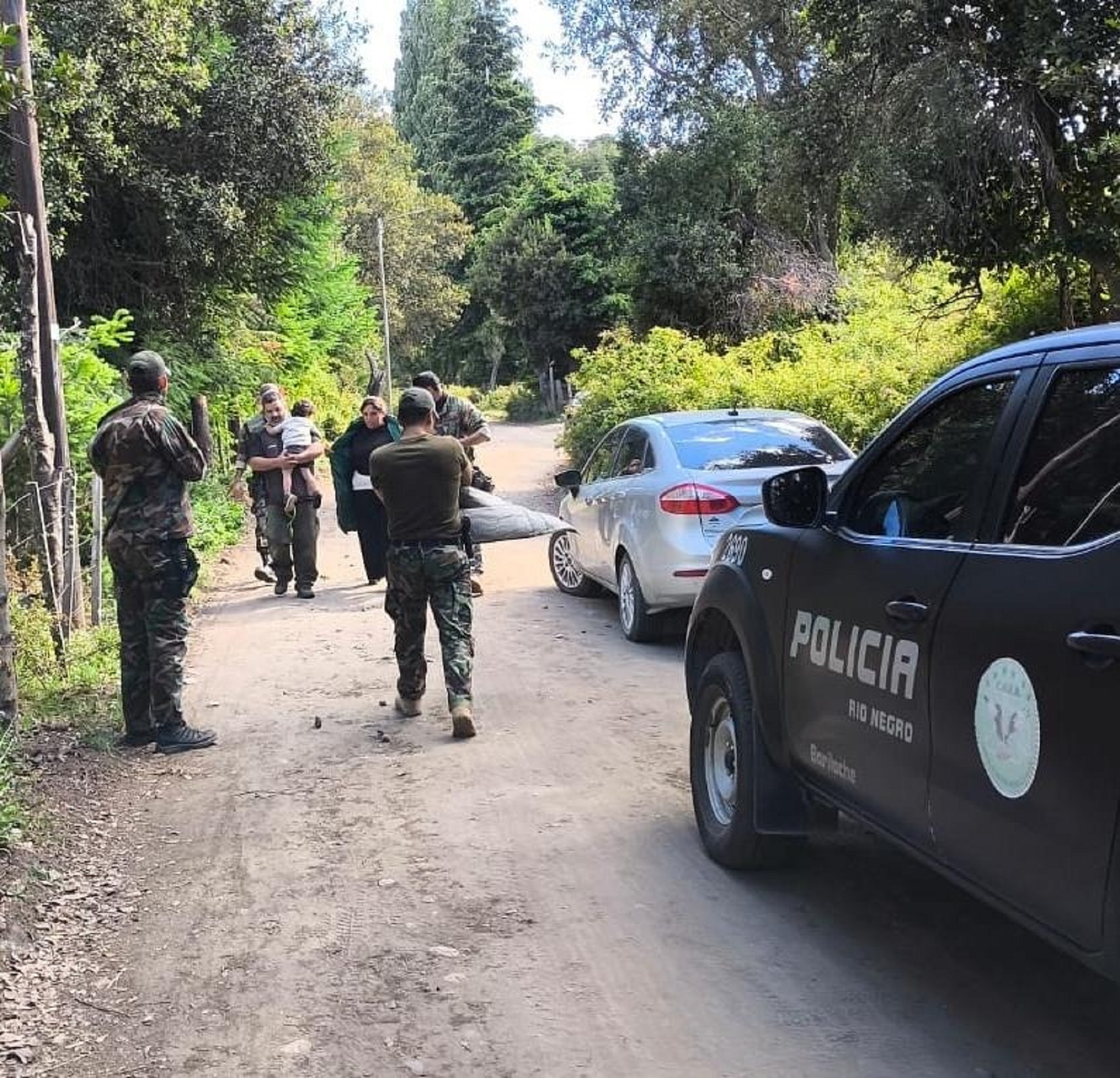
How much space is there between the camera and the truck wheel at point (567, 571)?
1112cm

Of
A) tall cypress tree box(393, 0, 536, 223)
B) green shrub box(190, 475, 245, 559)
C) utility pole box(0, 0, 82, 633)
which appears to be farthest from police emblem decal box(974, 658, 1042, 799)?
tall cypress tree box(393, 0, 536, 223)

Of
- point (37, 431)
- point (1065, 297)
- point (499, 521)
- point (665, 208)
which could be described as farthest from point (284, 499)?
point (665, 208)

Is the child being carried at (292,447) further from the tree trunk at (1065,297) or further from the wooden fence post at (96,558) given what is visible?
the tree trunk at (1065,297)

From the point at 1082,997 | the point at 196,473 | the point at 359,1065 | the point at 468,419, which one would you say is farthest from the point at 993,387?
the point at 468,419

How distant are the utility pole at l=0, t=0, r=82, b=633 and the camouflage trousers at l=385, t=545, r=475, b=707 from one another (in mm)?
3219

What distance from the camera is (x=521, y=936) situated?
423 cm

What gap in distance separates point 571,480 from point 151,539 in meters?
4.51

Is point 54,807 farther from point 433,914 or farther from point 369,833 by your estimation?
point 433,914

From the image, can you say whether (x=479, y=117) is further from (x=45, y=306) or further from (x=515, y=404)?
(x=45, y=306)

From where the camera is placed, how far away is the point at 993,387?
3.36 meters

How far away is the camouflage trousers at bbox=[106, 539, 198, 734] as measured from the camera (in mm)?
6547

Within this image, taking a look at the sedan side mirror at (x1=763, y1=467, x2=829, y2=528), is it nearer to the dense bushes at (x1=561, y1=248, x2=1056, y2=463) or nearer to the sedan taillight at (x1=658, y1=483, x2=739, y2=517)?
the sedan taillight at (x1=658, y1=483, x2=739, y2=517)

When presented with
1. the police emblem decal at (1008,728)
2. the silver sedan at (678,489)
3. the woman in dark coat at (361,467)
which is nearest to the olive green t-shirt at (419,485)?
the silver sedan at (678,489)

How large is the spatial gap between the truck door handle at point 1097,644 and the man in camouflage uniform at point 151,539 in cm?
503
